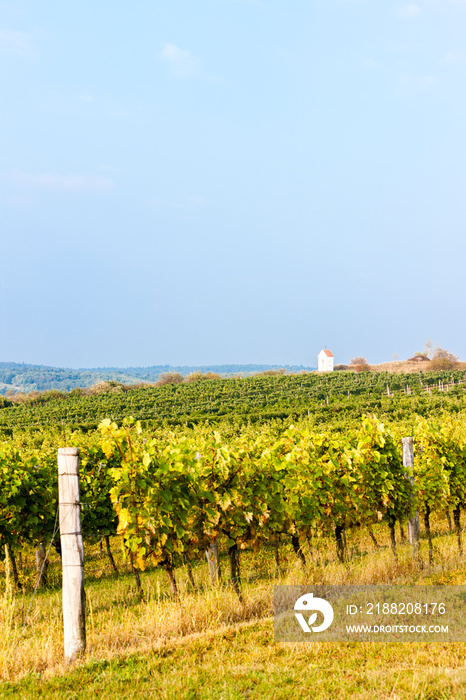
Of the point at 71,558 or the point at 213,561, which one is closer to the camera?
the point at 71,558

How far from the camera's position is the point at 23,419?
43.8 metres

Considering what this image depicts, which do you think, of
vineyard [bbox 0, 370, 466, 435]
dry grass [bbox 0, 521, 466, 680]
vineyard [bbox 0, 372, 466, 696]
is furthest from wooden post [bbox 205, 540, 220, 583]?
vineyard [bbox 0, 370, 466, 435]

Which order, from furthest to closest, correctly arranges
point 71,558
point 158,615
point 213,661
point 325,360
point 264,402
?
point 325,360 → point 264,402 → point 158,615 → point 71,558 → point 213,661

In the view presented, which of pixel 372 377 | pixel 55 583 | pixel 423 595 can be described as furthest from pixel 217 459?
pixel 372 377

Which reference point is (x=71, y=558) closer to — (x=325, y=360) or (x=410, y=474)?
(x=410, y=474)

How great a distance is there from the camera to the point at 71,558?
14.9ft

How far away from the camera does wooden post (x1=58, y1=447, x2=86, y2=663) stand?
14.5 feet

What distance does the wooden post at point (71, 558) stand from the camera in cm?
443

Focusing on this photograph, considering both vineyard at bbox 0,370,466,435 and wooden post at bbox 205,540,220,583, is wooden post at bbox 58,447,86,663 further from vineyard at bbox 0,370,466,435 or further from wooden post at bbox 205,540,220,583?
vineyard at bbox 0,370,466,435

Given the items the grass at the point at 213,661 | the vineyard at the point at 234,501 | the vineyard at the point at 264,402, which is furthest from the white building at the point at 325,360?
the grass at the point at 213,661

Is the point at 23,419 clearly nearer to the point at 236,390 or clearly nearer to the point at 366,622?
the point at 236,390

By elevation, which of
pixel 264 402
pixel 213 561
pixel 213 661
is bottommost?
pixel 213 561

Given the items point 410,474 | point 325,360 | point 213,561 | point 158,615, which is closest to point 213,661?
point 158,615

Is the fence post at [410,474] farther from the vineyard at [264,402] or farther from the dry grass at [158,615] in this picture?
the vineyard at [264,402]
